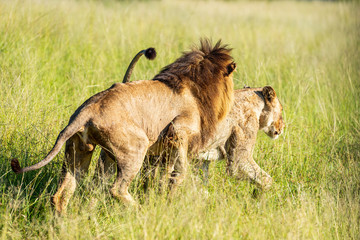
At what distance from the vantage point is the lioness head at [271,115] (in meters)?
5.11

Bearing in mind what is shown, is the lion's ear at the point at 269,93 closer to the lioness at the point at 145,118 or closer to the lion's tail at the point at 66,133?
the lioness at the point at 145,118

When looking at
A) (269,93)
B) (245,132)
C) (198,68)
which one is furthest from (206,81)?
(269,93)

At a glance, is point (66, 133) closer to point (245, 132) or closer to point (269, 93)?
point (245, 132)

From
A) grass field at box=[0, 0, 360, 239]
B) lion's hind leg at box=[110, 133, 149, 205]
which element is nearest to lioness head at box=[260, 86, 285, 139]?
grass field at box=[0, 0, 360, 239]

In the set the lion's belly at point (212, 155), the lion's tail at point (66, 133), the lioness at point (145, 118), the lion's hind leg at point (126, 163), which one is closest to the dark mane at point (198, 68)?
the lioness at point (145, 118)

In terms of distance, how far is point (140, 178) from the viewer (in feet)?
14.8

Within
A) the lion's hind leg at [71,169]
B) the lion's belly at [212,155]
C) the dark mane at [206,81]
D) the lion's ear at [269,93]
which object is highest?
the dark mane at [206,81]

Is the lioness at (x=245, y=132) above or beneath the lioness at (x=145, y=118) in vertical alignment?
beneath

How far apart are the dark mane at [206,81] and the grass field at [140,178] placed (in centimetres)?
41

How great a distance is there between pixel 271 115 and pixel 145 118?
176 centimetres

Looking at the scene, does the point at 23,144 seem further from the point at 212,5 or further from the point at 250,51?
the point at 212,5

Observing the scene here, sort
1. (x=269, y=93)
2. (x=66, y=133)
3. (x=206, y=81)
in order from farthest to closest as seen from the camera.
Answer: (x=269, y=93) < (x=206, y=81) < (x=66, y=133)

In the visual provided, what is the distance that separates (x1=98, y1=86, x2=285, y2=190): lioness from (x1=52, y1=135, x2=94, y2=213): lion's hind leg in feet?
1.78

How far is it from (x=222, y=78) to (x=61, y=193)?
5.68ft
